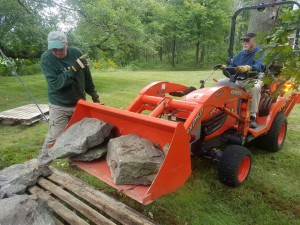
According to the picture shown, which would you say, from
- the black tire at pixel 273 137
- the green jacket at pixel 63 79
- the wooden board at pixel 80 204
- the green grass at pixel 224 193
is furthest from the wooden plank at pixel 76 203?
the black tire at pixel 273 137

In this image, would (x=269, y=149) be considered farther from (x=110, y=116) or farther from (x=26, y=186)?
(x=26, y=186)

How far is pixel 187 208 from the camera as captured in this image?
11.0ft

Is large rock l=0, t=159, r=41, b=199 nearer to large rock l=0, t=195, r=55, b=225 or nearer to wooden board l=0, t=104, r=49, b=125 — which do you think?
large rock l=0, t=195, r=55, b=225

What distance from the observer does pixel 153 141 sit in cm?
295

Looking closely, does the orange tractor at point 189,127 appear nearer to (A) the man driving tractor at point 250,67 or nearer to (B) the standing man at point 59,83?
(A) the man driving tractor at point 250,67

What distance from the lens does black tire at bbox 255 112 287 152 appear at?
4.79 meters

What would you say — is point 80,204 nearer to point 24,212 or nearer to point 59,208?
point 59,208

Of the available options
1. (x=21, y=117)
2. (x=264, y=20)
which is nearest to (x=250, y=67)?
(x=264, y=20)

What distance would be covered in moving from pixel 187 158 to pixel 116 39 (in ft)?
35.2

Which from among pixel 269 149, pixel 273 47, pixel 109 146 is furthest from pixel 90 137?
pixel 269 149

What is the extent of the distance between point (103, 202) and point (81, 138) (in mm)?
697

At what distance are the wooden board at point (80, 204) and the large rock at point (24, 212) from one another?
162 mm

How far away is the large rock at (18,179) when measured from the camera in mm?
3271

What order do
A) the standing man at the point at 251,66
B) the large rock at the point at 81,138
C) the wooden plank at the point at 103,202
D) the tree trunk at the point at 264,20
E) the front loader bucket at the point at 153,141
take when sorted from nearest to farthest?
the front loader bucket at the point at 153,141, the wooden plank at the point at 103,202, the large rock at the point at 81,138, the standing man at the point at 251,66, the tree trunk at the point at 264,20
